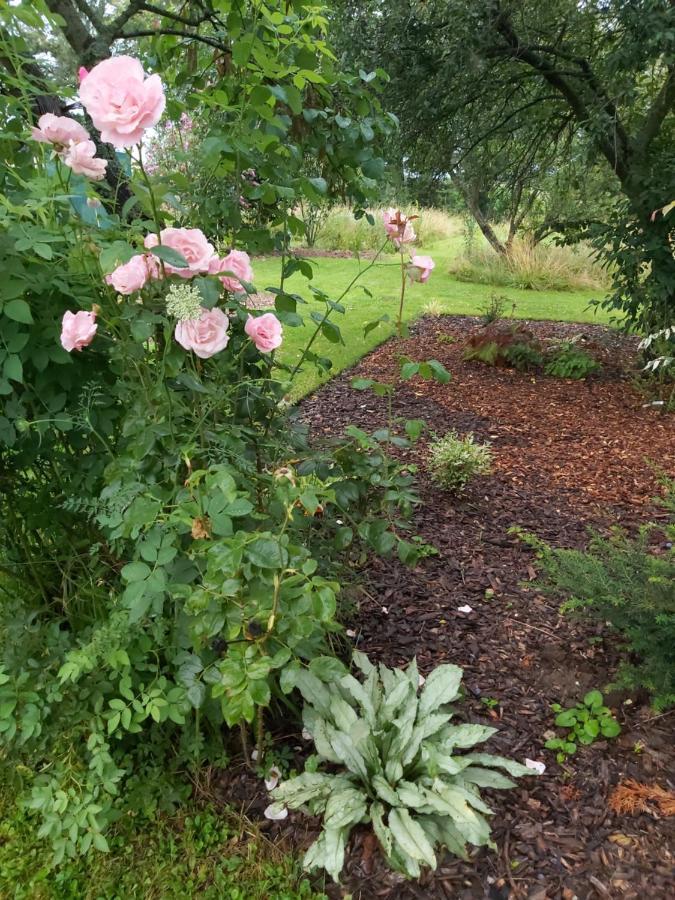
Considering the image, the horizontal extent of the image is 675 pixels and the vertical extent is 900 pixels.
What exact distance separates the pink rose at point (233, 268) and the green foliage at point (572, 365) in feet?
14.7

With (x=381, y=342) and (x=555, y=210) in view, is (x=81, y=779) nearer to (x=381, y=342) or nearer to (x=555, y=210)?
(x=381, y=342)

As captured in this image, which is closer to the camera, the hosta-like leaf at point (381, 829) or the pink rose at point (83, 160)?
the pink rose at point (83, 160)

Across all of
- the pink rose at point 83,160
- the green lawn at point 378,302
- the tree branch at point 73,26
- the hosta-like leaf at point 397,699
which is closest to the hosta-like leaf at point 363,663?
the hosta-like leaf at point 397,699

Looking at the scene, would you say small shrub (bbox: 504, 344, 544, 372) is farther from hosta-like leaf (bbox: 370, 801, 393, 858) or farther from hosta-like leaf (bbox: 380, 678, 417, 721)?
hosta-like leaf (bbox: 370, 801, 393, 858)

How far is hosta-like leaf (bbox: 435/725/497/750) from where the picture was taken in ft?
5.15

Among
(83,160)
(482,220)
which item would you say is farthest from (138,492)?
(482,220)

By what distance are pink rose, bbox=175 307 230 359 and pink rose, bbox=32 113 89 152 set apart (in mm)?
472

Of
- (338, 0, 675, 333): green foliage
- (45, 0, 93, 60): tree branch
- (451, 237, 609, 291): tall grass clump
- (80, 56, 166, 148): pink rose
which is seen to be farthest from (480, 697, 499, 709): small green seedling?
(451, 237, 609, 291): tall grass clump

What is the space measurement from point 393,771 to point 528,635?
902mm

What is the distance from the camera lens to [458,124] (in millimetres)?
4922

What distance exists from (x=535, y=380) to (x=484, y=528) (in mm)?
2746

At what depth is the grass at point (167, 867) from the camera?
1.45m

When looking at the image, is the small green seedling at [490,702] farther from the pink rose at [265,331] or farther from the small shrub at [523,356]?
the small shrub at [523,356]

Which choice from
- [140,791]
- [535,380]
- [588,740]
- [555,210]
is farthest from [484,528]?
[555,210]
